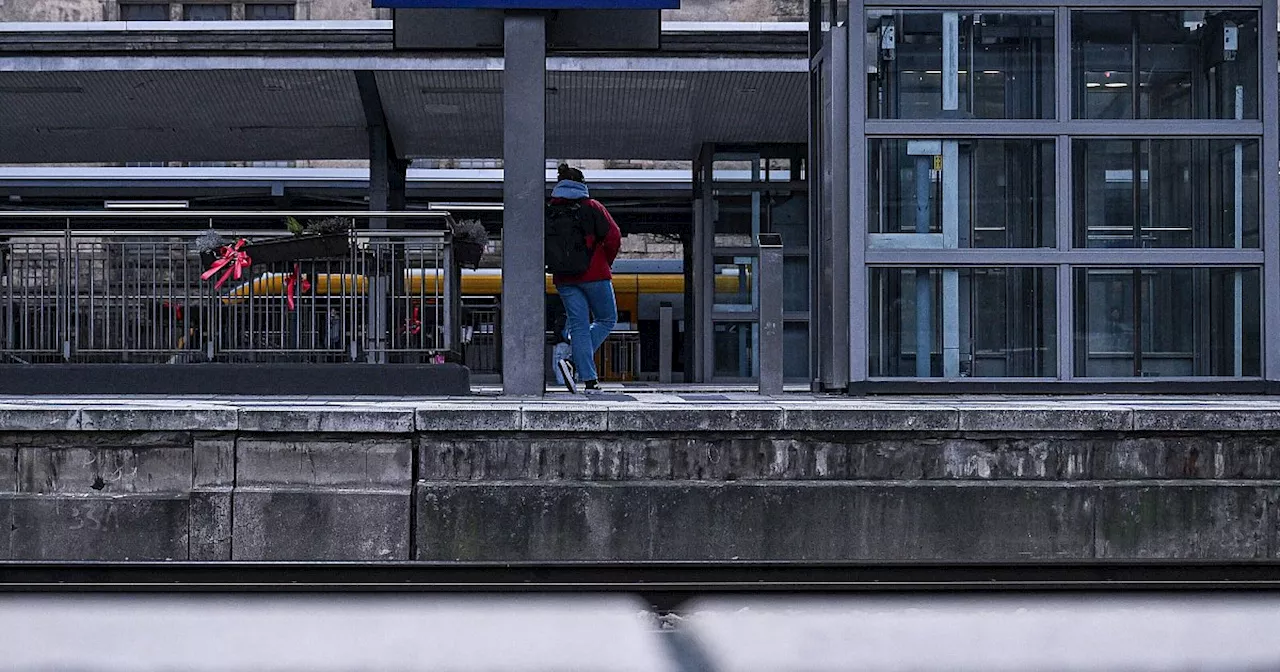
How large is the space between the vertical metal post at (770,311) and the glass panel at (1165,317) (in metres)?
2.26

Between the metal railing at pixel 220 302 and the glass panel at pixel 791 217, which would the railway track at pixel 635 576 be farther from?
the glass panel at pixel 791 217

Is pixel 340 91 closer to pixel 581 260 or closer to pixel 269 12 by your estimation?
pixel 581 260

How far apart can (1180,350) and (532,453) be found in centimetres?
549

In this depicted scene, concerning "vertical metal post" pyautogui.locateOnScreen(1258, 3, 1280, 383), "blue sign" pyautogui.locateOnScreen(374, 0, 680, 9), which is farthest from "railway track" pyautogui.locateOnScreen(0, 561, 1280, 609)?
"blue sign" pyautogui.locateOnScreen(374, 0, 680, 9)

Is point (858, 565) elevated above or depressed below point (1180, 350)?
below

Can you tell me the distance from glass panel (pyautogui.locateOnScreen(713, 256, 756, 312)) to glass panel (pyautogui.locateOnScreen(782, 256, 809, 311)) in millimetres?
449

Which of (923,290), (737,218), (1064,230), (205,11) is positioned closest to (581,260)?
(923,290)

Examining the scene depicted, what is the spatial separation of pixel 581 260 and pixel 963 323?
294cm

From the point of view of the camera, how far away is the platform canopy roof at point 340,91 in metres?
14.5

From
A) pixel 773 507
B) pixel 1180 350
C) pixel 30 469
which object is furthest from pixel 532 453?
pixel 1180 350

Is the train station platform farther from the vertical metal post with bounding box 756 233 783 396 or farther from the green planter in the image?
the green planter

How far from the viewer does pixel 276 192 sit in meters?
19.8

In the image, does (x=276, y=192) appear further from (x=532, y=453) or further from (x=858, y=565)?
(x=858, y=565)

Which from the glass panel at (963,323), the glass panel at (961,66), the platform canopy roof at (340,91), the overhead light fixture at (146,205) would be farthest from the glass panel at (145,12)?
the glass panel at (963,323)
